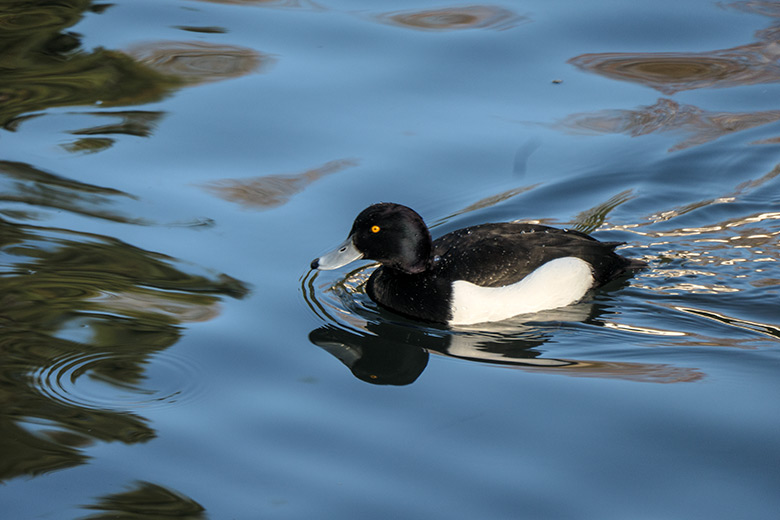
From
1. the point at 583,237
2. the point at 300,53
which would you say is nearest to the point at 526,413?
the point at 583,237

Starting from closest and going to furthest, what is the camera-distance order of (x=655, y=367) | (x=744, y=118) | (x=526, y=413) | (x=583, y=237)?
(x=526, y=413) → (x=655, y=367) → (x=583, y=237) → (x=744, y=118)

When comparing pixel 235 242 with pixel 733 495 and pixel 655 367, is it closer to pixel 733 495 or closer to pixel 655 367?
pixel 655 367

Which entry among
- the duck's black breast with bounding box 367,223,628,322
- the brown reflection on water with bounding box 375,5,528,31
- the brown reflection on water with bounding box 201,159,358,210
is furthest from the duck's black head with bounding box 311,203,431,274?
the brown reflection on water with bounding box 375,5,528,31

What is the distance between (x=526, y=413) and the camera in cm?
493

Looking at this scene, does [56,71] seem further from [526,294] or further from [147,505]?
[147,505]

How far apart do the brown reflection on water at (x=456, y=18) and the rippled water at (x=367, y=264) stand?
0.03 m

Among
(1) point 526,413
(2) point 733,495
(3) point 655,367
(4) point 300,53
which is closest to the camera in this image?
(2) point 733,495

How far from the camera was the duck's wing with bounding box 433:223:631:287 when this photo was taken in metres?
6.25

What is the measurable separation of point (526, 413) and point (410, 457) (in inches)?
26.7

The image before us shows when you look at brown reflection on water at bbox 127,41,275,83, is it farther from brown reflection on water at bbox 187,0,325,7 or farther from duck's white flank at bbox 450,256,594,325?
duck's white flank at bbox 450,256,594,325

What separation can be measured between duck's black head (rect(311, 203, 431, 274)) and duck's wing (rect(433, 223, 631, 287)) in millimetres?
178

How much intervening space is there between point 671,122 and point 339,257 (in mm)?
3614

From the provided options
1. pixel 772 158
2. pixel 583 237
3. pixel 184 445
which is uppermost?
pixel 772 158

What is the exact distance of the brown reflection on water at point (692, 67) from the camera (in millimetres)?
9211
